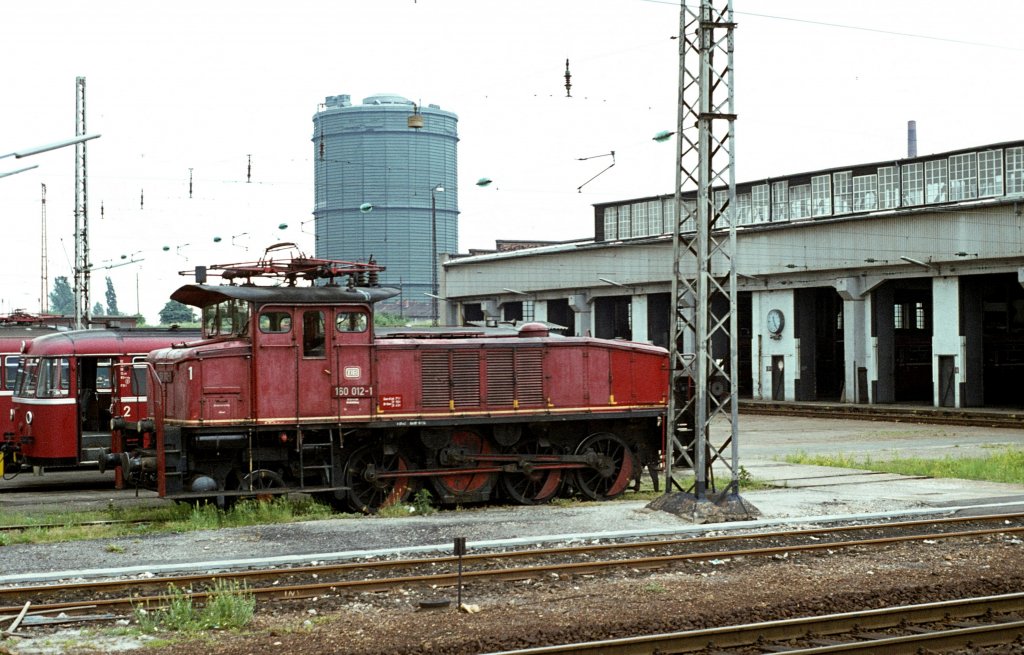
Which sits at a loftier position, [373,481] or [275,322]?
[275,322]

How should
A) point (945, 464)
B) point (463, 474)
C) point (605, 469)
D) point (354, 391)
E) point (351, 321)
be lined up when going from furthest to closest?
point (945, 464)
point (605, 469)
point (463, 474)
point (351, 321)
point (354, 391)

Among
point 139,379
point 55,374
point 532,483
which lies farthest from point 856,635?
point 55,374

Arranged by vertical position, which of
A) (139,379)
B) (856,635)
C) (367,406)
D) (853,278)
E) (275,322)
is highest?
(853,278)

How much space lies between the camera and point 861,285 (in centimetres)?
4594

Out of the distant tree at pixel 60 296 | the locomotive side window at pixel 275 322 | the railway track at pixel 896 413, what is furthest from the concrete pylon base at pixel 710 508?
the distant tree at pixel 60 296

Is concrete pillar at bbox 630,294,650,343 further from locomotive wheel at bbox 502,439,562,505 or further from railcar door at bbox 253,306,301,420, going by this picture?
railcar door at bbox 253,306,301,420

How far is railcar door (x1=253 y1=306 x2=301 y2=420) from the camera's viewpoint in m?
17.1

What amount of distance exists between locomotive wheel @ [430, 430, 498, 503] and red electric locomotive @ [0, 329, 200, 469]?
7.38m

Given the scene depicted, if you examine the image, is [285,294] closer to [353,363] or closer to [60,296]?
[353,363]

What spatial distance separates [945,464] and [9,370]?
807 inches

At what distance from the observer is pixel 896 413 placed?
41.0 meters

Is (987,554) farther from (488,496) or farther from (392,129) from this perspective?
(392,129)

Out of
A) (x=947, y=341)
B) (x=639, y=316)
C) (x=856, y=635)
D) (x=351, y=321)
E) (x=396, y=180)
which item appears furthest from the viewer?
(x=396, y=180)

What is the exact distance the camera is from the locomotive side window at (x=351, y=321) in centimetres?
1780
